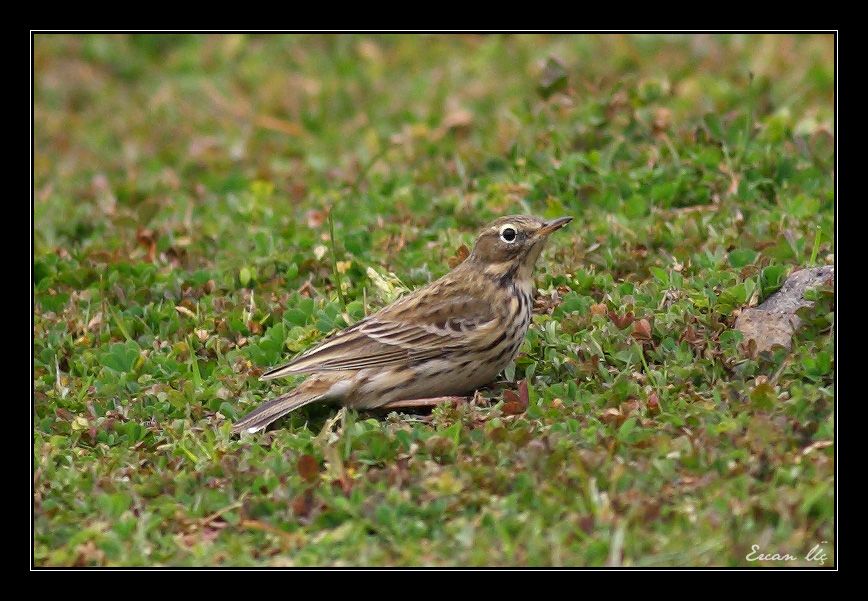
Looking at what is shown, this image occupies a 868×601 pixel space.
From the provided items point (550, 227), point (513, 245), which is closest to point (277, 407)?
point (513, 245)

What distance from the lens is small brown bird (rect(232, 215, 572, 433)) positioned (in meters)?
8.12

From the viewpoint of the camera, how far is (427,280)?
32.2 feet

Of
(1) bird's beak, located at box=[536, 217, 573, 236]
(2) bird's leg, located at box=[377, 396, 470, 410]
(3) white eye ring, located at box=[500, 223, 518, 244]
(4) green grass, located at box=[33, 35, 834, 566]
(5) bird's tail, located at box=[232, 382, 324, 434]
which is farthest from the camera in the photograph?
(3) white eye ring, located at box=[500, 223, 518, 244]

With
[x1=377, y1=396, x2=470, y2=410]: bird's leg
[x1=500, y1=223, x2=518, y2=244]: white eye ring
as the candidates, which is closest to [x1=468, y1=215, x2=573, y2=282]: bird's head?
[x1=500, y1=223, x2=518, y2=244]: white eye ring

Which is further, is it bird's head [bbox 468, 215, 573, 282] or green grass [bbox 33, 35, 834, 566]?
bird's head [bbox 468, 215, 573, 282]

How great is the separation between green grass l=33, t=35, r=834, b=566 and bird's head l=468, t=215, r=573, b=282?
0.43 metres

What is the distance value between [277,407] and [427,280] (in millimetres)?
2254

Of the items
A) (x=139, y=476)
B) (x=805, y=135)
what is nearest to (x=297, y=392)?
(x=139, y=476)

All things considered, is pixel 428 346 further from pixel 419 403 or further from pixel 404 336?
pixel 419 403

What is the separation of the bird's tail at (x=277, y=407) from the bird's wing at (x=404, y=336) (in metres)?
0.13

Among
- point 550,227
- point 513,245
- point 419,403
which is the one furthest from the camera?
point 513,245

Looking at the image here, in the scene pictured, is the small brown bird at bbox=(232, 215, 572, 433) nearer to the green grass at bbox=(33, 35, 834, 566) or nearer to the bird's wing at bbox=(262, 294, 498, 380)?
the bird's wing at bbox=(262, 294, 498, 380)

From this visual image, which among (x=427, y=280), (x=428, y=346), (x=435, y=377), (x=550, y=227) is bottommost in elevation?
(x=435, y=377)

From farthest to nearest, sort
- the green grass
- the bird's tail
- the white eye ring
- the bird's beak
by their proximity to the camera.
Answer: the white eye ring → the bird's beak → the bird's tail → the green grass
